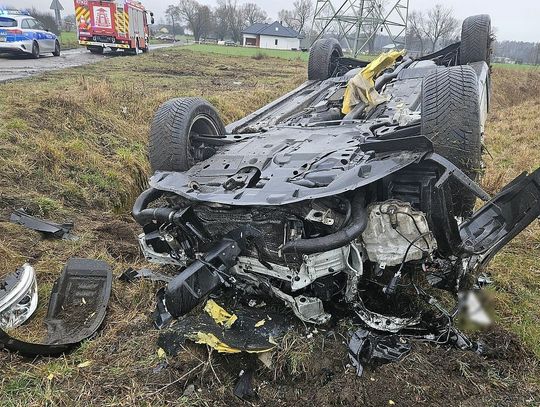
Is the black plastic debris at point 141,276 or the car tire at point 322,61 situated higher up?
the car tire at point 322,61

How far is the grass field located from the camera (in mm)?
2332

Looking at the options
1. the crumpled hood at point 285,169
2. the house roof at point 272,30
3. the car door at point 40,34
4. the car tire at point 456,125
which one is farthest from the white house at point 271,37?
the car tire at point 456,125

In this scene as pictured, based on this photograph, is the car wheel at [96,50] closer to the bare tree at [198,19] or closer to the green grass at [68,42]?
the green grass at [68,42]

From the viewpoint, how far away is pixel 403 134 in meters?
2.65

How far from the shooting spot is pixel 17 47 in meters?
12.4

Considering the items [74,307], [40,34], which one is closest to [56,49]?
[40,34]

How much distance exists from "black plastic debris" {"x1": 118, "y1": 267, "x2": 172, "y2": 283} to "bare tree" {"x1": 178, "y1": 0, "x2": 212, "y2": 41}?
62262 mm

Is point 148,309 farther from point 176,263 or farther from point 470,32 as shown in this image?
point 470,32

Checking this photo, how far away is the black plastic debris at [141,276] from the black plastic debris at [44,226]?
931 millimetres

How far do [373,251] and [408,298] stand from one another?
75cm

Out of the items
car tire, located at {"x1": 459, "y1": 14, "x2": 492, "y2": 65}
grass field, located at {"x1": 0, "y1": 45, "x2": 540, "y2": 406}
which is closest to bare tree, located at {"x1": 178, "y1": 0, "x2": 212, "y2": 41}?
grass field, located at {"x1": 0, "y1": 45, "x2": 540, "y2": 406}

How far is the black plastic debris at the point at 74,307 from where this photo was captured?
8.54ft

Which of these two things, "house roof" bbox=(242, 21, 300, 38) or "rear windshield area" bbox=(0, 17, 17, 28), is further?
"house roof" bbox=(242, 21, 300, 38)

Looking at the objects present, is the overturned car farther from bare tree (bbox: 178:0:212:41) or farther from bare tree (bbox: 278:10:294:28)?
bare tree (bbox: 278:10:294:28)
